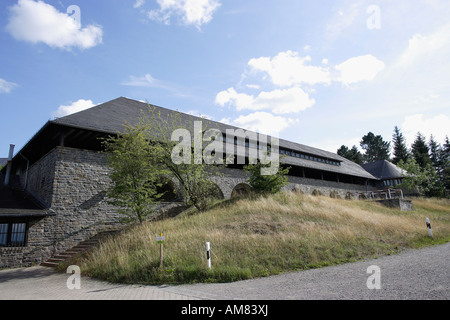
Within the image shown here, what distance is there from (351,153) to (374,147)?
1828 cm

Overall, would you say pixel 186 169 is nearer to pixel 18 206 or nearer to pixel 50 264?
pixel 50 264

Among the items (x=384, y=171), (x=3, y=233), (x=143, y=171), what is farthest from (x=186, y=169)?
(x=384, y=171)

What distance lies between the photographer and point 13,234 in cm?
1126

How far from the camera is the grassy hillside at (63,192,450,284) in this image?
693 centimetres

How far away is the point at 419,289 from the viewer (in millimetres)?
4434

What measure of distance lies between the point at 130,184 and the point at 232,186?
347 inches

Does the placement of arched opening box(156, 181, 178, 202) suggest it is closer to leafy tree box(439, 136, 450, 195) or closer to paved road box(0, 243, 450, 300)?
paved road box(0, 243, 450, 300)

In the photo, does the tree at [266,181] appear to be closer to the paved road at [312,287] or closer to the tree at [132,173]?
the tree at [132,173]

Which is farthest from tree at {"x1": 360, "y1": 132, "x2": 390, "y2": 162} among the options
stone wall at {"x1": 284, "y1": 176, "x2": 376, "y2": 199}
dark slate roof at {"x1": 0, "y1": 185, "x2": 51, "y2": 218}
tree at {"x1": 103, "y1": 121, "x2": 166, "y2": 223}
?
dark slate roof at {"x1": 0, "y1": 185, "x2": 51, "y2": 218}

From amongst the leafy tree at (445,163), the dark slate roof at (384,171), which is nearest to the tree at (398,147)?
the leafy tree at (445,163)
